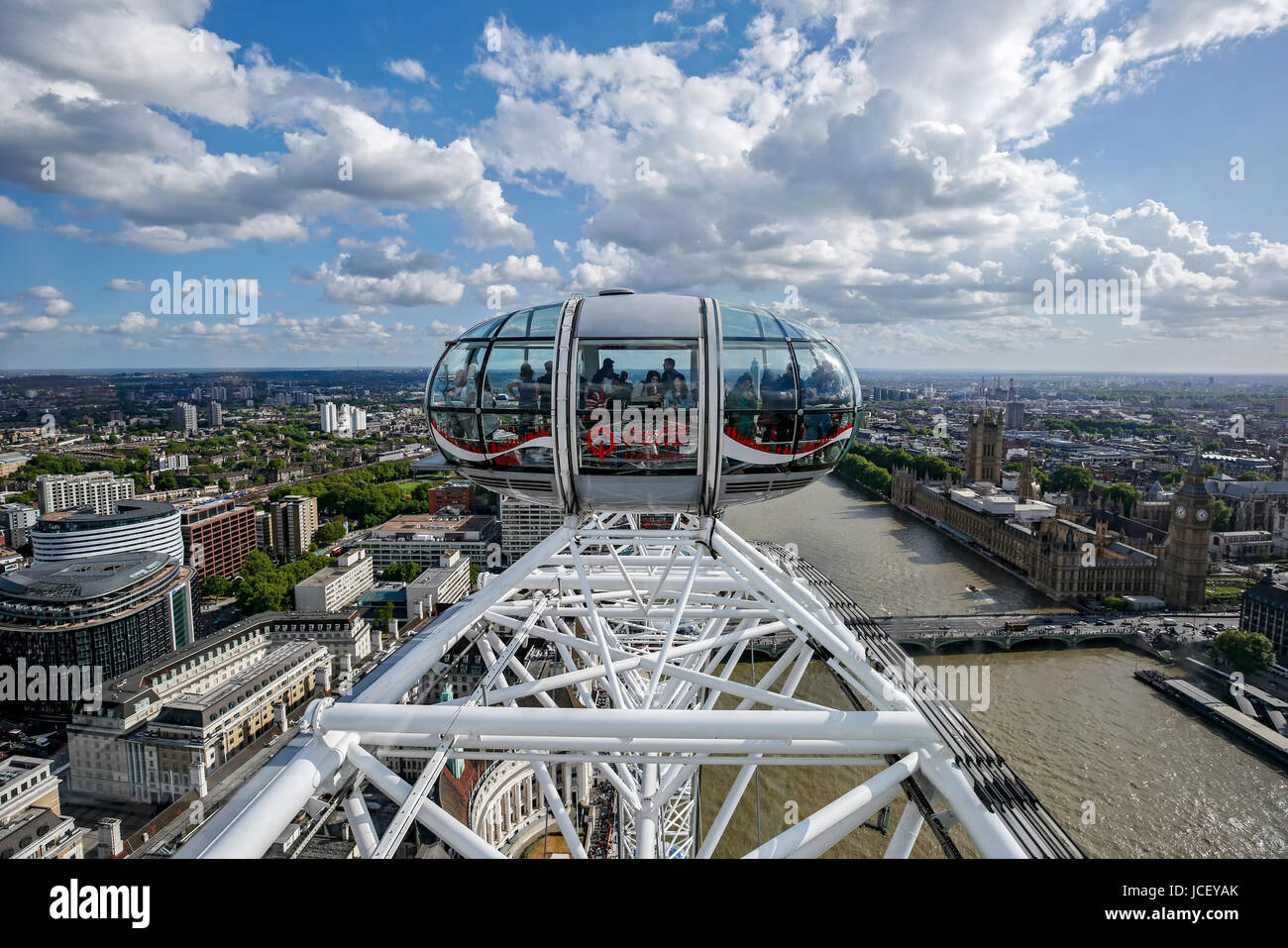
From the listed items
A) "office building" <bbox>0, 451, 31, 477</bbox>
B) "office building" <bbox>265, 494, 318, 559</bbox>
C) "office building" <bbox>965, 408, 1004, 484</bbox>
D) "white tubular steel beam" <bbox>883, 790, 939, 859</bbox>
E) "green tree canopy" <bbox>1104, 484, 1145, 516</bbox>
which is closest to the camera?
"white tubular steel beam" <bbox>883, 790, 939, 859</bbox>

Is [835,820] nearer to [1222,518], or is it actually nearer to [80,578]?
[80,578]

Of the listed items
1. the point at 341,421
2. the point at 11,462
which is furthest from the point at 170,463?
the point at 341,421

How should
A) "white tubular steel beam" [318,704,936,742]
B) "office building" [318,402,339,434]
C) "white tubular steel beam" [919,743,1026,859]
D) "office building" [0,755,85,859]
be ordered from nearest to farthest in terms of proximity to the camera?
"white tubular steel beam" [919,743,1026,859] → "white tubular steel beam" [318,704,936,742] → "office building" [0,755,85,859] → "office building" [318,402,339,434]

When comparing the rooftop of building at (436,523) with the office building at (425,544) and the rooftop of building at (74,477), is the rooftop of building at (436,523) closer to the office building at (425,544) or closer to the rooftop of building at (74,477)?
the office building at (425,544)

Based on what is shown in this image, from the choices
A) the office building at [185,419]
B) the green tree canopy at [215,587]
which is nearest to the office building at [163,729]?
the green tree canopy at [215,587]

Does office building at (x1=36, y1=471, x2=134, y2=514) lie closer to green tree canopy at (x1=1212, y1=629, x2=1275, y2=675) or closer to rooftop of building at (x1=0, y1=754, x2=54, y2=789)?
rooftop of building at (x1=0, y1=754, x2=54, y2=789)

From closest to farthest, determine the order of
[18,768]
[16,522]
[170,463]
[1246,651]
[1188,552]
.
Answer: [18,768], [1246,651], [1188,552], [16,522], [170,463]

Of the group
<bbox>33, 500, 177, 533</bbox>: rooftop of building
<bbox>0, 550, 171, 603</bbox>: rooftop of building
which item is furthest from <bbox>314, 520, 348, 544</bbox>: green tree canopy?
<bbox>0, 550, 171, 603</bbox>: rooftop of building
